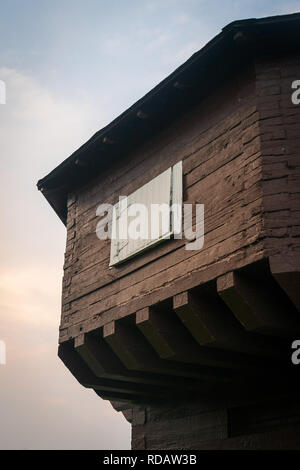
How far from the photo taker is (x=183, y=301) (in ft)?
21.2

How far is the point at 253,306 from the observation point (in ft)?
19.5

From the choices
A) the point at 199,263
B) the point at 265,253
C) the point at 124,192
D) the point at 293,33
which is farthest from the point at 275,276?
the point at 124,192

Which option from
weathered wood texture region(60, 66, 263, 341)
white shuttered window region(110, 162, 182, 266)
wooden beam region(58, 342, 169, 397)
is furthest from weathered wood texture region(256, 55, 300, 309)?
A: wooden beam region(58, 342, 169, 397)

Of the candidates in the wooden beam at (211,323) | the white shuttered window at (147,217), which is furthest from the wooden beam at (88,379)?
the wooden beam at (211,323)

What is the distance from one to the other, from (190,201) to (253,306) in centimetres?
178

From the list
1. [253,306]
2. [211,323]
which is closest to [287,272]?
[253,306]

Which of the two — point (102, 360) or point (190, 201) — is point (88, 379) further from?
point (190, 201)

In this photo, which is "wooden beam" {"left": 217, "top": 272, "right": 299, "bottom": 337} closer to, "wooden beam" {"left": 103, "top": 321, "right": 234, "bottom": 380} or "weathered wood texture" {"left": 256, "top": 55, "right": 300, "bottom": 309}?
"weathered wood texture" {"left": 256, "top": 55, "right": 300, "bottom": 309}

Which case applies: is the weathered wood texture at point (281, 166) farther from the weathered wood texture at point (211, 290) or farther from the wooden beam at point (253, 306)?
the wooden beam at point (253, 306)

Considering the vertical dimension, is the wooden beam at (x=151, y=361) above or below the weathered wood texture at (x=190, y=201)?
below

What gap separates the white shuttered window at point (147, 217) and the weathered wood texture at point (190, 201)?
0.44ft

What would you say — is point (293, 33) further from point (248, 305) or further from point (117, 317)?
point (117, 317)

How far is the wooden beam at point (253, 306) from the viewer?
234 inches
